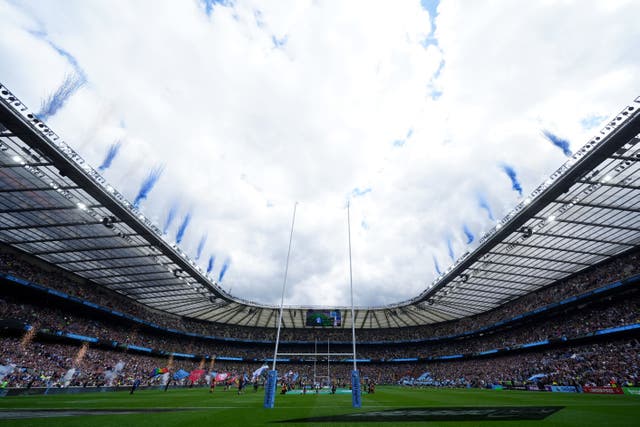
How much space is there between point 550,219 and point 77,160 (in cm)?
3922

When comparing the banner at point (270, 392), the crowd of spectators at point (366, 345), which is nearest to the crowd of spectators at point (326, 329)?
the crowd of spectators at point (366, 345)

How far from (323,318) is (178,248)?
31.2 meters

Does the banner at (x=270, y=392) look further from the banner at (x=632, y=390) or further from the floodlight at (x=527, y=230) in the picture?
the banner at (x=632, y=390)

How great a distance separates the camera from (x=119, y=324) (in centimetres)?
4953

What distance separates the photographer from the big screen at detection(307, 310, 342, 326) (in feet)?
184

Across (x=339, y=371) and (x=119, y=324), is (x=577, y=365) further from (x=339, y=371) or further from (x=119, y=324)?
(x=119, y=324)

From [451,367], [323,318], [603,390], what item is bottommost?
[603,390]

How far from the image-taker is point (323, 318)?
5662 cm

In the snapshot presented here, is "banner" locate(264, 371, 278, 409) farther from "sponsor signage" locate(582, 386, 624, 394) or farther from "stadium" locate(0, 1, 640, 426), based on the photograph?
"sponsor signage" locate(582, 386, 624, 394)

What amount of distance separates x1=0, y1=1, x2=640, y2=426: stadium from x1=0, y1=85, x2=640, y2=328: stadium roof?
149 mm

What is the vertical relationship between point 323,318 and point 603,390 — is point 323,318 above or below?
above

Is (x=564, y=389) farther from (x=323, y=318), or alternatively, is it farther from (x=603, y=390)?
(x=323, y=318)

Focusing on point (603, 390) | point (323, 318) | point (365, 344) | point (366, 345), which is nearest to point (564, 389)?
point (603, 390)

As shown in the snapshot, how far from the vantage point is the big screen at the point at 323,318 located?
184 ft
